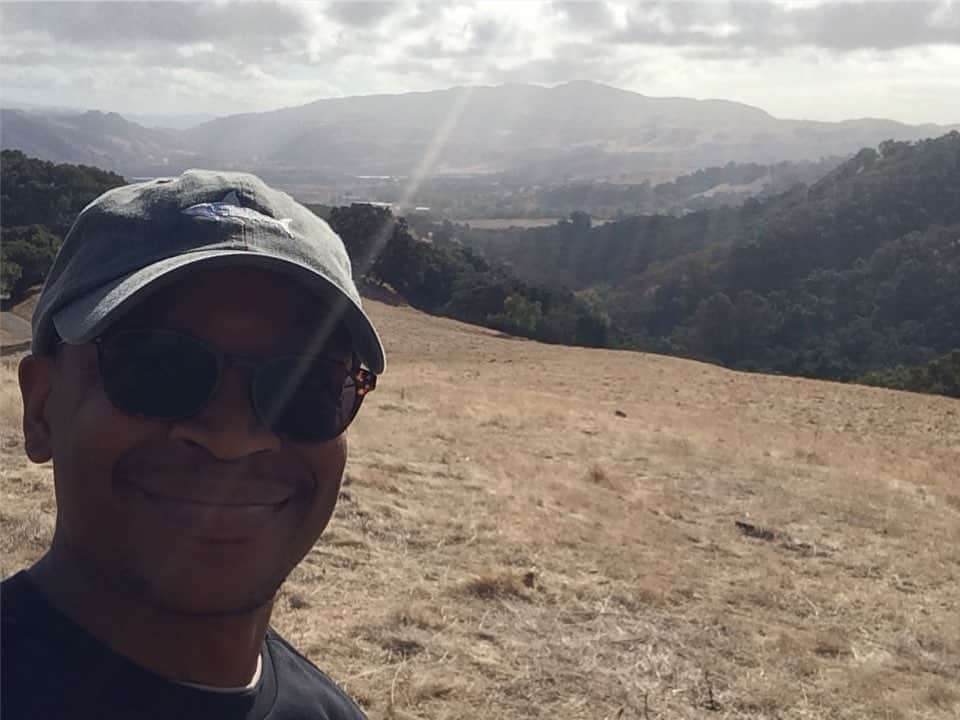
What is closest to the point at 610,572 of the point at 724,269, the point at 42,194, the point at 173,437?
the point at 173,437

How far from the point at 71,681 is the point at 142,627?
0.35 ft

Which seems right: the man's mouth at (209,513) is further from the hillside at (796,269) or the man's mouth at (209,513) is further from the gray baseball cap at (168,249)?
the hillside at (796,269)

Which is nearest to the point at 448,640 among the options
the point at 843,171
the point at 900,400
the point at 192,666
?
the point at 192,666

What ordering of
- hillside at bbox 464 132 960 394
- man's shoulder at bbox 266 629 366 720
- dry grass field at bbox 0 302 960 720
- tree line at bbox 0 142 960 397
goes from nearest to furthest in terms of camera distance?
man's shoulder at bbox 266 629 366 720 → dry grass field at bbox 0 302 960 720 → tree line at bbox 0 142 960 397 → hillside at bbox 464 132 960 394

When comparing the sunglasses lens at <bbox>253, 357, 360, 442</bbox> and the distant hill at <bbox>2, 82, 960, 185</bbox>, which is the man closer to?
the sunglasses lens at <bbox>253, 357, 360, 442</bbox>

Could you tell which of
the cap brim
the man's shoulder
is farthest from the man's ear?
the man's shoulder

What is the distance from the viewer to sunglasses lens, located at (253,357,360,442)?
1.21 meters

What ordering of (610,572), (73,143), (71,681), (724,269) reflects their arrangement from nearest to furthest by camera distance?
(71,681)
(610,572)
(73,143)
(724,269)

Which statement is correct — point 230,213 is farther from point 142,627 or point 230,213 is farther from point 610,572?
point 610,572

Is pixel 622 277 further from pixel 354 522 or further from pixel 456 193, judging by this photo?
pixel 354 522

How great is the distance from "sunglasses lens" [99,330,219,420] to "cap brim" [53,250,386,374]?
0.14 feet

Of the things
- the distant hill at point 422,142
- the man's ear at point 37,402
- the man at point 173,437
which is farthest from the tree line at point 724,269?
the man at point 173,437

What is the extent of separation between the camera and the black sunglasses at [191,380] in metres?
1.14

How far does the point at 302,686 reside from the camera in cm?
133
